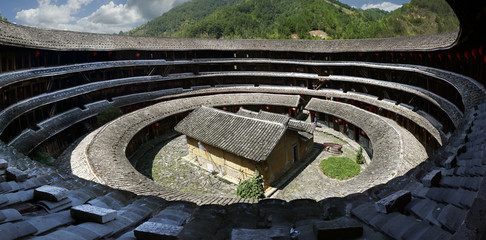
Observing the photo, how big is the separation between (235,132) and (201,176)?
4484 millimetres

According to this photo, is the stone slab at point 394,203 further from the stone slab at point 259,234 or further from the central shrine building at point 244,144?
the central shrine building at point 244,144

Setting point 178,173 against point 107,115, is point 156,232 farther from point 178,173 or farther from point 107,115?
point 107,115

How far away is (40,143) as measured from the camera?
67.3 feet

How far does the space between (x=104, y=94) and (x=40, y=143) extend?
11.5 metres

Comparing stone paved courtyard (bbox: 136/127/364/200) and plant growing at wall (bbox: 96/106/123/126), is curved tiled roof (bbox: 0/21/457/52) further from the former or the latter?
stone paved courtyard (bbox: 136/127/364/200)

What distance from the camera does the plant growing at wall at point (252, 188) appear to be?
19516 millimetres

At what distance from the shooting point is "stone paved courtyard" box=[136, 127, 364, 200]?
68.6ft

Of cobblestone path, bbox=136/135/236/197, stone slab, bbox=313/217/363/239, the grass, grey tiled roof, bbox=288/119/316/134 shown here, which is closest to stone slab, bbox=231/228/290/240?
stone slab, bbox=313/217/363/239

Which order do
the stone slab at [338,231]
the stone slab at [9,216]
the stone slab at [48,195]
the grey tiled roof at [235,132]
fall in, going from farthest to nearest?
the grey tiled roof at [235,132], the stone slab at [48,195], the stone slab at [9,216], the stone slab at [338,231]

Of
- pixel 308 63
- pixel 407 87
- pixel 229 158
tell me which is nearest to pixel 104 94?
pixel 229 158

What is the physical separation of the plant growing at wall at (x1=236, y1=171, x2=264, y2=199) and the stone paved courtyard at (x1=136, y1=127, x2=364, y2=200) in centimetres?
101

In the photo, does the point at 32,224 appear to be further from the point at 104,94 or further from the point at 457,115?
the point at 104,94

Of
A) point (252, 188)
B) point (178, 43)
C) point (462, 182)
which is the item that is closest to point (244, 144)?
point (252, 188)

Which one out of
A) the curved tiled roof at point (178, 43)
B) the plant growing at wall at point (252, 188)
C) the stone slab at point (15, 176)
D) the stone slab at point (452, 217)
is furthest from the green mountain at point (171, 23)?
the stone slab at point (452, 217)
